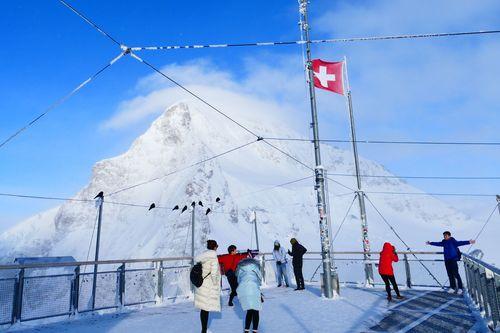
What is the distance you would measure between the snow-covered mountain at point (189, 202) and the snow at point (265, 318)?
77.2m

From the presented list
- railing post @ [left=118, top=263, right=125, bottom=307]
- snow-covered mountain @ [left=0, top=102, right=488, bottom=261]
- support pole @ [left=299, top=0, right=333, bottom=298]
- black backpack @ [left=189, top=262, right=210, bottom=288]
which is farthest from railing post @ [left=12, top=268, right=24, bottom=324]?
snow-covered mountain @ [left=0, top=102, right=488, bottom=261]

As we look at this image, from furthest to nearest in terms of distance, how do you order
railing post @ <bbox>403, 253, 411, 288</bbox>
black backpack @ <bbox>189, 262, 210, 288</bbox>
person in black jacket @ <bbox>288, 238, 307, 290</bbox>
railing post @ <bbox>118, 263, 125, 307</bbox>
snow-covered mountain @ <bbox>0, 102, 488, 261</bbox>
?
snow-covered mountain @ <bbox>0, 102, 488, 261</bbox>
person in black jacket @ <bbox>288, 238, 307, 290</bbox>
railing post @ <bbox>403, 253, 411, 288</bbox>
railing post @ <bbox>118, 263, 125, 307</bbox>
black backpack @ <bbox>189, 262, 210, 288</bbox>

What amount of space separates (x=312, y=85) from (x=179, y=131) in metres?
156

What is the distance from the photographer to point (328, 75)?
14.9 metres

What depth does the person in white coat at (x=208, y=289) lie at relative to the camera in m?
6.86

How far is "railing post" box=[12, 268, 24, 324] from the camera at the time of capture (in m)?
8.28

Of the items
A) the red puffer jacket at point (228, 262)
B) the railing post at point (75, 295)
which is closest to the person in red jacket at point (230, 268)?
the red puffer jacket at point (228, 262)

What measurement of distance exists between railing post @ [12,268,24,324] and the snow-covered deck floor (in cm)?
21

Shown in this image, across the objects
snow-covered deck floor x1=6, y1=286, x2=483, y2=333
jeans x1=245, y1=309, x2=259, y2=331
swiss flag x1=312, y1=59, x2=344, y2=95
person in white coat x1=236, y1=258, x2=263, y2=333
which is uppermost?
swiss flag x1=312, y1=59, x2=344, y2=95

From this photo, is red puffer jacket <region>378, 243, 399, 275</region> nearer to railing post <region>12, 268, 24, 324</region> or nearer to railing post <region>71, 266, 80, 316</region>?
railing post <region>71, 266, 80, 316</region>

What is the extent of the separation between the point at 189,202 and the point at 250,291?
94.6 meters

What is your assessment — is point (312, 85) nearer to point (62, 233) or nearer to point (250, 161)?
point (250, 161)

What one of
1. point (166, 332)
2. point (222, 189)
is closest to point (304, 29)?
point (166, 332)

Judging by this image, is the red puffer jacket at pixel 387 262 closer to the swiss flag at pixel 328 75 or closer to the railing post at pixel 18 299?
the swiss flag at pixel 328 75
